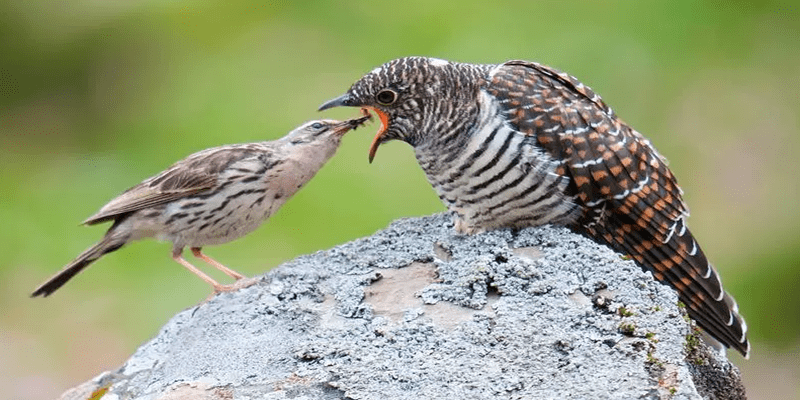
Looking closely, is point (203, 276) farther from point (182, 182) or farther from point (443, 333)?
point (443, 333)

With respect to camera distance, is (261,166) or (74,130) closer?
(261,166)

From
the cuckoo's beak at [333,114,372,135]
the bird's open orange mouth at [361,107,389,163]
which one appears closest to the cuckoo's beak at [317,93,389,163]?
the bird's open orange mouth at [361,107,389,163]

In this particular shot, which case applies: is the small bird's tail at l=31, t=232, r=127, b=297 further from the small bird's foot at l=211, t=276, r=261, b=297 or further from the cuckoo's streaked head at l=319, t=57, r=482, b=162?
the cuckoo's streaked head at l=319, t=57, r=482, b=162

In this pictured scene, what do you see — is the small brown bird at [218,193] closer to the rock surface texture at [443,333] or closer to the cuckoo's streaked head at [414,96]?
the cuckoo's streaked head at [414,96]

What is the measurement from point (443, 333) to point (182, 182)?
2155mm

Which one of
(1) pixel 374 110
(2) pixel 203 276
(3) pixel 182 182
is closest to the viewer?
(1) pixel 374 110

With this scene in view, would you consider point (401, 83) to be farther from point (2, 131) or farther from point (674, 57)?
point (2, 131)

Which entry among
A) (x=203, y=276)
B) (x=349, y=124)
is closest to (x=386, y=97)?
(x=349, y=124)

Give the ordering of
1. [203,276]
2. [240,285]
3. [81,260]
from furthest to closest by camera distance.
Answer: [81,260] < [203,276] < [240,285]

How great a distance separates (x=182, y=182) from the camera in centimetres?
598

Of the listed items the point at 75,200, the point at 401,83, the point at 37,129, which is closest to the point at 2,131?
the point at 37,129

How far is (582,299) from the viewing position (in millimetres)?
4285

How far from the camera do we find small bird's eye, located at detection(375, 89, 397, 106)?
17.1 ft

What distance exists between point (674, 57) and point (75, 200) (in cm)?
484
